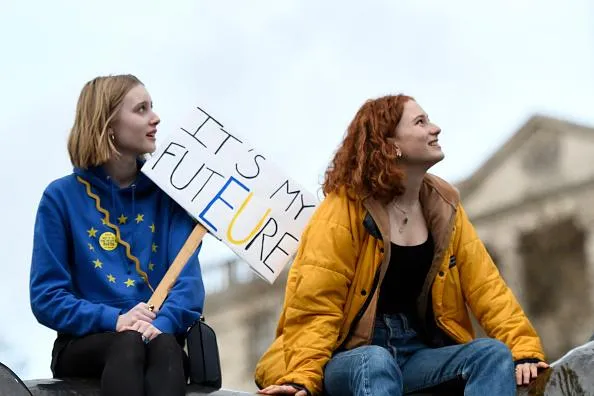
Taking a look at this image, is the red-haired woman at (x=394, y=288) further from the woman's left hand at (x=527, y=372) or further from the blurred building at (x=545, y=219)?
the blurred building at (x=545, y=219)

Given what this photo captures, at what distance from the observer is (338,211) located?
5.63 m

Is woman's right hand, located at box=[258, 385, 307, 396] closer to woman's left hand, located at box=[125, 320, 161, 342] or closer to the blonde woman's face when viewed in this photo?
woman's left hand, located at box=[125, 320, 161, 342]

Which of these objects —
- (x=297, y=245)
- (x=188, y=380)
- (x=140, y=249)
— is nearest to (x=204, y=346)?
(x=188, y=380)

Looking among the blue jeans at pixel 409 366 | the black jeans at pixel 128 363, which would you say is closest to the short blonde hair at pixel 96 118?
the black jeans at pixel 128 363

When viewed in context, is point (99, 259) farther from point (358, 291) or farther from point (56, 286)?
point (358, 291)

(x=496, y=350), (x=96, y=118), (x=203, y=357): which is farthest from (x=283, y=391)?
(x=96, y=118)

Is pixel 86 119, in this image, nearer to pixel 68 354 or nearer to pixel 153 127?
pixel 153 127

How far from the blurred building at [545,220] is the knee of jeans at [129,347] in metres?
25.9

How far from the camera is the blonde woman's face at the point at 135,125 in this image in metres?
5.72

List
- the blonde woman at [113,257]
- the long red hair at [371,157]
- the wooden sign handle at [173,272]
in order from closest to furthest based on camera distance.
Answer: the blonde woman at [113,257] → the wooden sign handle at [173,272] → the long red hair at [371,157]

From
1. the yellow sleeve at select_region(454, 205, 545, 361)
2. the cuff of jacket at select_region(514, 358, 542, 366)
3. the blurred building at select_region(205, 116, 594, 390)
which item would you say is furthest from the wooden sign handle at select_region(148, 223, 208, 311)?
the blurred building at select_region(205, 116, 594, 390)

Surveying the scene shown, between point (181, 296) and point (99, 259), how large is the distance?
1.05 ft

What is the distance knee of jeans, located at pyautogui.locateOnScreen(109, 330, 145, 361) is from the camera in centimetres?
499

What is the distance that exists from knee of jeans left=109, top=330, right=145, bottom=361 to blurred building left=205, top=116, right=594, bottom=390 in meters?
25.9
